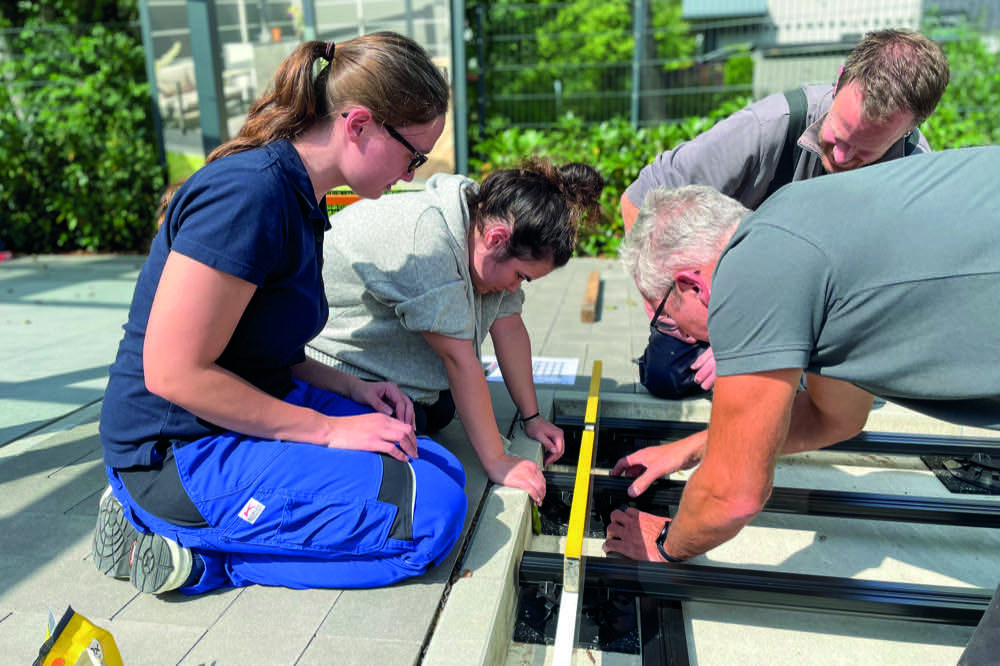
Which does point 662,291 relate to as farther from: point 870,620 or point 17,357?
point 17,357

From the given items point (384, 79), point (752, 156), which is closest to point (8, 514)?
point (384, 79)

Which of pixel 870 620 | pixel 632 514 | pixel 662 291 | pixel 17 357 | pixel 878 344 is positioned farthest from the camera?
pixel 17 357

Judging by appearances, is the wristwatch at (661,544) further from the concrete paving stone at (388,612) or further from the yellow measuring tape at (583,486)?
the concrete paving stone at (388,612)

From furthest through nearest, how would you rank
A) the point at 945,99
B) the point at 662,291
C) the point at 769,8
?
the point at 769,8 → the point at 945,99 → the point at 662,291

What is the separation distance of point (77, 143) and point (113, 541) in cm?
672

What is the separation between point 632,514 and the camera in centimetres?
245

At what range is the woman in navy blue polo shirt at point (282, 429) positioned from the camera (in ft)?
5.97

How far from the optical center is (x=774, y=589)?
2080 mm

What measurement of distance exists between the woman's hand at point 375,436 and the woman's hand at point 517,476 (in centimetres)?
43

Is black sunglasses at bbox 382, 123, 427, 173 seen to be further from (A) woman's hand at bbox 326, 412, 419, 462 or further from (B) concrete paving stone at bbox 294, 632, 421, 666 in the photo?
(B) concrete paving stone at bbox 294, 632, 421, 666

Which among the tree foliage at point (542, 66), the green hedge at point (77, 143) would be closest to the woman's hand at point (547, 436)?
the tree foliage at point (542, 66)

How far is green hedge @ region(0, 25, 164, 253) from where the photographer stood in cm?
739

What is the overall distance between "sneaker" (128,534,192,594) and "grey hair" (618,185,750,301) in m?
1.32

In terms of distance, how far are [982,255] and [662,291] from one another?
2.17 feet
